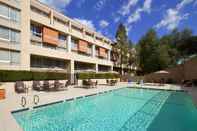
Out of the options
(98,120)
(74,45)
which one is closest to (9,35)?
(74,45)

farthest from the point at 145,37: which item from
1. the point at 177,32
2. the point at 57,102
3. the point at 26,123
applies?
the point at 26,123

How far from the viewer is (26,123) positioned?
10141mm

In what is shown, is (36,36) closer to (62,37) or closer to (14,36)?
(14,36)

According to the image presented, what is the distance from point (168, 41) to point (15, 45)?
176 ft

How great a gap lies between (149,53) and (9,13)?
141 feet

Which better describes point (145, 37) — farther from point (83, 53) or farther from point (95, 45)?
point (83, 53)

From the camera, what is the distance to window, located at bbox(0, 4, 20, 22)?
21877mm

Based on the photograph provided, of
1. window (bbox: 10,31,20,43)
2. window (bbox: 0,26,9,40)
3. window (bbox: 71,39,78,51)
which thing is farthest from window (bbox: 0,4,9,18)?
window (bbox: 71,39,78,51)

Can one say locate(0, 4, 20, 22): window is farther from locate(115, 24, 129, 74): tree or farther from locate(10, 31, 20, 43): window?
locate(115, 24, 129, 74): tree

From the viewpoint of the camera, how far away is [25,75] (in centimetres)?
2212

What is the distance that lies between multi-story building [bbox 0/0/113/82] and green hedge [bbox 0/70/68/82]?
155 centimetres

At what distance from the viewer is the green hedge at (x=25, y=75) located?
1957cm

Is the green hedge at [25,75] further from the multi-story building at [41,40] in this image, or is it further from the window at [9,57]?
the window at [9,57]

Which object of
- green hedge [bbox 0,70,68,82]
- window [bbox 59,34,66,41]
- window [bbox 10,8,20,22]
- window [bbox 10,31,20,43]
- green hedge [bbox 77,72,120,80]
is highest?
window [bbox 10,8,20,22]
